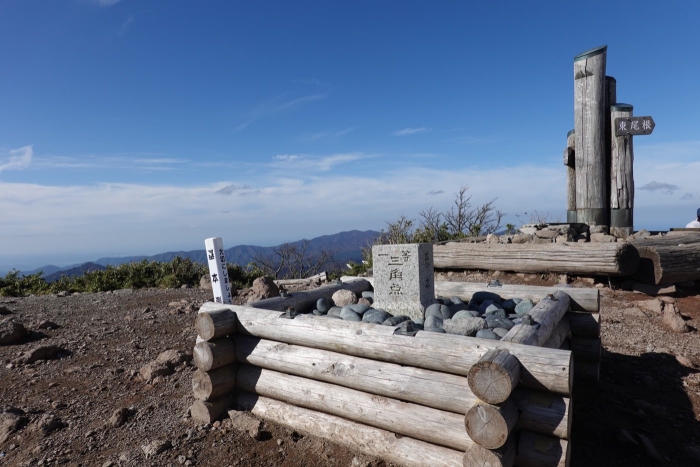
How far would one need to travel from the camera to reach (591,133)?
977cm

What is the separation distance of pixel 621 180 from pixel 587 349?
21.7 ft

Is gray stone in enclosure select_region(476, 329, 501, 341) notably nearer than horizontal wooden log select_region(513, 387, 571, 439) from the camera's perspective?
No

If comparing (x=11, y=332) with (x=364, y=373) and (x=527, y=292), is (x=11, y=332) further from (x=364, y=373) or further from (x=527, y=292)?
(x=527, y=292)

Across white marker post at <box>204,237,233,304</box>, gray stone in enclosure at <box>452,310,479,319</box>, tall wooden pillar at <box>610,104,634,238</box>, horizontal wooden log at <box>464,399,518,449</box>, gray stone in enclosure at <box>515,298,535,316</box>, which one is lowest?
horizontal wooden log at <box>464,399,518,449</box>

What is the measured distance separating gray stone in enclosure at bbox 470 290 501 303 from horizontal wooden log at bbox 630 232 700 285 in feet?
12.3

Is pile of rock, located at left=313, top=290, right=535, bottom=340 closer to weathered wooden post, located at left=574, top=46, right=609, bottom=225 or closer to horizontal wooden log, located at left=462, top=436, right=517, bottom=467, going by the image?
horizontal wooden log, located at left=462, top=436, right=517, bottom=467

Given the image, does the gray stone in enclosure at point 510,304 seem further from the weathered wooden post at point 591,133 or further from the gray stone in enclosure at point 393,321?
the weathered wooden post at point 591,133

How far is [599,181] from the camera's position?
32.3 ft

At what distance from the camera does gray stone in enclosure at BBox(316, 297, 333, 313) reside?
5371 mm

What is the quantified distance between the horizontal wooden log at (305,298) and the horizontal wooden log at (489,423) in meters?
2.67

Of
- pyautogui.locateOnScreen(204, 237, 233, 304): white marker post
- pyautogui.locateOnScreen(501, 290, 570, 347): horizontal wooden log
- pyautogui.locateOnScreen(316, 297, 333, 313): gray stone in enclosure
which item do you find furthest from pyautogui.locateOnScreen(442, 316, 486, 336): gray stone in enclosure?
pyautogui.locateOnScreen(204, 237, 233, 304): white marker post

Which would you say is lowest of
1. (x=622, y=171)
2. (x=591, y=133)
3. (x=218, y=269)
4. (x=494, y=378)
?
(x=494, y=378)

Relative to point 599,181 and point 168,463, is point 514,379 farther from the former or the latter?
point 599,181

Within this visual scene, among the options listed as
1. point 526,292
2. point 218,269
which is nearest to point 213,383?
point 218,269
